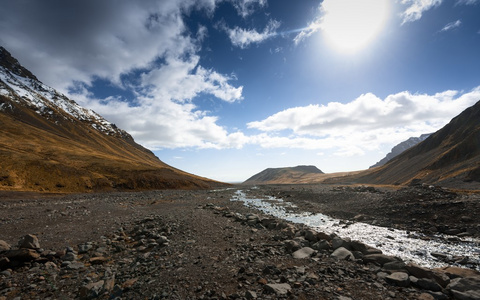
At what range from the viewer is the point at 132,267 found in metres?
11.0

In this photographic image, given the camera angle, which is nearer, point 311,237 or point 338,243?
point 338,243

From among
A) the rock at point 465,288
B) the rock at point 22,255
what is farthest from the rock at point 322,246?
the rock at point 22,255

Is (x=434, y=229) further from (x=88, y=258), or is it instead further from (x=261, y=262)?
(x=88, y=258)

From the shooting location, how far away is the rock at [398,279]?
9.32 m

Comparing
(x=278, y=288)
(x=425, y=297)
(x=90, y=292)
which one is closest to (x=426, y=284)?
(x=425, y=297)

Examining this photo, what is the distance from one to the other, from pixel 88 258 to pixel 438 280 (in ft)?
61.1

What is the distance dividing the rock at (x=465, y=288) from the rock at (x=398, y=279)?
1.62 m

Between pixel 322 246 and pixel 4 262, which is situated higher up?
pixel 4 262

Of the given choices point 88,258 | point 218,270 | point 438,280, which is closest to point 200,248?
point 218,270

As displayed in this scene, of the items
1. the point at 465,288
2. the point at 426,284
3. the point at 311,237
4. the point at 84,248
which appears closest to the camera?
the point at 465,288

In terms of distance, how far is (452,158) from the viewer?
3226 inches

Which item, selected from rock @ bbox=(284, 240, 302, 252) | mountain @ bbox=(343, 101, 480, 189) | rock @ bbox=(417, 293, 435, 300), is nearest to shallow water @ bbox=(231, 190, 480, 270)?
rock @ bbox=(417, 293, 435, 300)

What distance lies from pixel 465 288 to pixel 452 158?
343ft

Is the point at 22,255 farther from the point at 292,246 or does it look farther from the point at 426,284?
the point at 426,284
